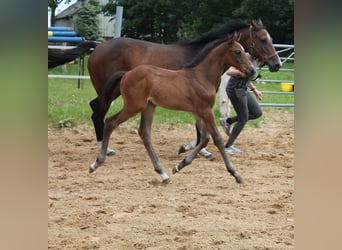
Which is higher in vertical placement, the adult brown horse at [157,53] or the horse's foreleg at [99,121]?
the adult brown horse at [157,53]

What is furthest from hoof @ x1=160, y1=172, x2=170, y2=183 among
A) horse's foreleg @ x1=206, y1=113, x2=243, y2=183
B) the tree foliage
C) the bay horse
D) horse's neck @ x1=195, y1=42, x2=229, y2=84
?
the tree foliage

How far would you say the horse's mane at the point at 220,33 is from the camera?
6.14 meters

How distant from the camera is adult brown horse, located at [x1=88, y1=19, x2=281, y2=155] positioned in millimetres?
6246

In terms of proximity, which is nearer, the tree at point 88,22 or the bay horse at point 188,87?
the bay horse at point 188,87

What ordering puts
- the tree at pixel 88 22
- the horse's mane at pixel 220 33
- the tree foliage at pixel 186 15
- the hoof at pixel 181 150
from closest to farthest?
the horse's mane at pixel 220 33
the hoof at pixel 181 150
the tree foliage at pixel 186 15
the tree at pixel 88 22

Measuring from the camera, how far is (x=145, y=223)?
3695 mm

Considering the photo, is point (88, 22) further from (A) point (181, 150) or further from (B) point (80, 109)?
(A) point (181, 150)

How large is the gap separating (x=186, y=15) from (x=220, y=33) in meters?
24.1

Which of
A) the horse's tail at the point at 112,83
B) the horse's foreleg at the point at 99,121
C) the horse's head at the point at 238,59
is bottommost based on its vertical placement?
the horse's foreleg at the point at 99,121

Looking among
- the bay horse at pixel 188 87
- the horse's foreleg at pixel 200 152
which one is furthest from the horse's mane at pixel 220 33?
the horse's foreleg at pixel 200 152

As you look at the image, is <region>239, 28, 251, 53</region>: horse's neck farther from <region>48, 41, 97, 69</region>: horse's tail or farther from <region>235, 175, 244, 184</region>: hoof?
<region>48, 41, 97, 69</region>: horse's tail

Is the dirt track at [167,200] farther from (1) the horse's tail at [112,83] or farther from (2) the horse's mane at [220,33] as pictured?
(2) the horse's mane at [220,33]
